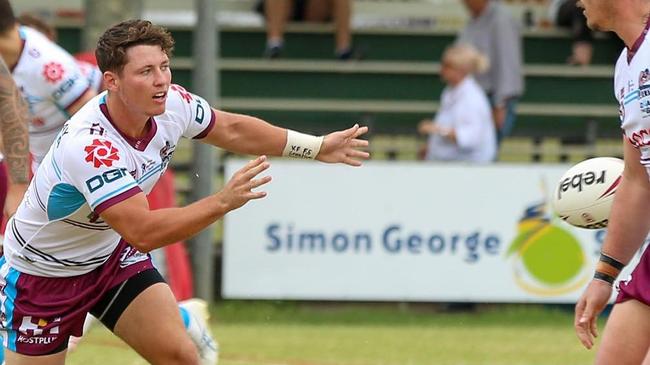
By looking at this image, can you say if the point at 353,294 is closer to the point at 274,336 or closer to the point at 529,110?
the point at 274,336

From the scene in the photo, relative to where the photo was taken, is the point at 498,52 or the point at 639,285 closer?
the point at 639,285

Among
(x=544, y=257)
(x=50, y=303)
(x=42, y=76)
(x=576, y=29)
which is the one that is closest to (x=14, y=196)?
(x=50, y=303)

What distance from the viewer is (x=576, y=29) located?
1498 centimetres

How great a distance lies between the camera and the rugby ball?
585 cm

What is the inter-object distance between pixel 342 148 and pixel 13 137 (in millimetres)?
1597

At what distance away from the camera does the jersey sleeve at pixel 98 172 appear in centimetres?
558

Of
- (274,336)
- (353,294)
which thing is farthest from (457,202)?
(274,336)

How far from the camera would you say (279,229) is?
12242 mm

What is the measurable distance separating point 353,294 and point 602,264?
7.05 metres

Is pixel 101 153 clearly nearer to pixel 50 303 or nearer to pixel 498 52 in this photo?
pixel 50 303

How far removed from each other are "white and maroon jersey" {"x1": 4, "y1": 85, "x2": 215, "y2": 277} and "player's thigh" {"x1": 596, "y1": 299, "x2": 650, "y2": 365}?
1.87 m

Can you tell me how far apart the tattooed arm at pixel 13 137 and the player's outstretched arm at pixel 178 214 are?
140cm

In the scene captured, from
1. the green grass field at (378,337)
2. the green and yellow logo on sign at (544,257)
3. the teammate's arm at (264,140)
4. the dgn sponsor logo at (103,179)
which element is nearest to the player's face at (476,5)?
the green and yellow logo on sign at (544,257)

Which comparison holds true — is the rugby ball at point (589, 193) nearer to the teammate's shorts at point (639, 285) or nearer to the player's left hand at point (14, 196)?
the teammate's shorts at point (639, 285)
